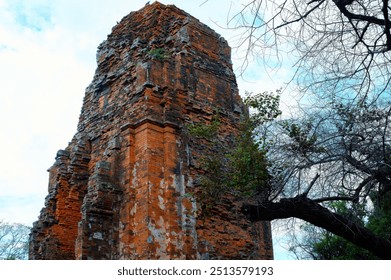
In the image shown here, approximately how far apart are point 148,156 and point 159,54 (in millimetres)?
2547

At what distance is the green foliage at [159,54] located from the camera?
10016 millimetres

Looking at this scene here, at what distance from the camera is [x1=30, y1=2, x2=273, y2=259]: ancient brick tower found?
8352 mm

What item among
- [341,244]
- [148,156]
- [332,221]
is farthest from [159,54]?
[341,244]

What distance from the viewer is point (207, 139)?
957cm

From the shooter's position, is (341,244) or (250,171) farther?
(341,244)

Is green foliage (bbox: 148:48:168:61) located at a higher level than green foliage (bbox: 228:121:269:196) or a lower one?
higher

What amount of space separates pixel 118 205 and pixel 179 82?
2.79 meters

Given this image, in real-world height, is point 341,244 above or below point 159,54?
below

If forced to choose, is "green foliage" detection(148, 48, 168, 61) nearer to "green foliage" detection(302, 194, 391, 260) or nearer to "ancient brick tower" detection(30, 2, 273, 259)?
"ancient brick tower" detection(30, 2, 273, 259)

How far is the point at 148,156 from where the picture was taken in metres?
8.62

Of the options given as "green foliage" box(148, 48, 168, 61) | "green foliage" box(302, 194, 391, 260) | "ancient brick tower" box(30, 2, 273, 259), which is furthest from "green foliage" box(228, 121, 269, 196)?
"green foliage" box(302, 194, 391, 260)

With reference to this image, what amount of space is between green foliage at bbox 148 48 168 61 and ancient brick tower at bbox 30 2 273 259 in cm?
3

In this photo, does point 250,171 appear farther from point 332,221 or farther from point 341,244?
point 341,244
